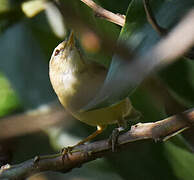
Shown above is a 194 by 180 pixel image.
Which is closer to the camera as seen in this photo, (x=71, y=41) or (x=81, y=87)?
(x=81, y=87)

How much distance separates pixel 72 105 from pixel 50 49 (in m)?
0.56

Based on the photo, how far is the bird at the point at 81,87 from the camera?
4.35ft

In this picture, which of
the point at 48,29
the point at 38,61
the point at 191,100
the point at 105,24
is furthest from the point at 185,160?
the point at 38,61

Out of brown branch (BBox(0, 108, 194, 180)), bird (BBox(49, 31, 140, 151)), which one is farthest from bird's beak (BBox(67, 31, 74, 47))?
brown branch (BBox(0, 108, 194, 180))

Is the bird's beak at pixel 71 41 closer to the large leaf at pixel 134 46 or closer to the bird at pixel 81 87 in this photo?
the bird at pixel 81 87

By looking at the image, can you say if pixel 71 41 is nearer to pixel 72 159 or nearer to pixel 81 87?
pixel 81 87

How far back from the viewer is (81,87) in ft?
4.62

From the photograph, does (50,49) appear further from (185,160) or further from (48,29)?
(185,160)

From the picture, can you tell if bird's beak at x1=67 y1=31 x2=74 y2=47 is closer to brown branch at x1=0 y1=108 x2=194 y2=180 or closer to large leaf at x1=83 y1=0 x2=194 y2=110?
brown branch at x1=0 y1=108 x2=194 y2=180

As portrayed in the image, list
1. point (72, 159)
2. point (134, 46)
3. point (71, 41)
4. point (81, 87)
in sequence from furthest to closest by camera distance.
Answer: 1. point (71, 41)
2. point (81, 87)
3. point (72, 159)
4. point (134, 46)

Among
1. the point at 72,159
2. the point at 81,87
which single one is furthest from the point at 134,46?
the point at 81,87

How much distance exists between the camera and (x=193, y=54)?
524 mm

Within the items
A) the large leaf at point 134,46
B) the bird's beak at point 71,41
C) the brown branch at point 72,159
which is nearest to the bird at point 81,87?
the bird's beak at point 71,41

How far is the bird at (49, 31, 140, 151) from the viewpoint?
1.33 meters
